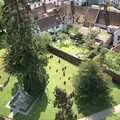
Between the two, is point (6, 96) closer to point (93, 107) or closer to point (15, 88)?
point (15, 88)

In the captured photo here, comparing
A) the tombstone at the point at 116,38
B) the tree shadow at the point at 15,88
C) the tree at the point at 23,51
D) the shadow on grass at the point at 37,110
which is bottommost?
the shadow on grass at the point at 37,110

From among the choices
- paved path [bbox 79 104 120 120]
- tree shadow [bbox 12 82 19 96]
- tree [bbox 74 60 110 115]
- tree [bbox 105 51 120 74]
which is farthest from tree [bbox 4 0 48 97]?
tree [bbox 105 51 120 74]

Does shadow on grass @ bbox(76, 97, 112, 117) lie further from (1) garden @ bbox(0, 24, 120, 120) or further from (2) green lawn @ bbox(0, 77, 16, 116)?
(2) green lawn @ bbox(0, 77, 16, 116)

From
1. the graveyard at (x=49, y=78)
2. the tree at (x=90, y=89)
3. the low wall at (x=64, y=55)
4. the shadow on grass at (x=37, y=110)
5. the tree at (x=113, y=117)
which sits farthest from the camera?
the low wall at (x=64, y=55)

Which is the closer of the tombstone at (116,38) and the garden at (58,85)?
the garden at (58,85)

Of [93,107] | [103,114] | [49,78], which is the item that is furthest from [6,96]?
[103,114]

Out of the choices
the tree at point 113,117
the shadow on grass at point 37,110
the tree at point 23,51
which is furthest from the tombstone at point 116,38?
the tree at point 113,117

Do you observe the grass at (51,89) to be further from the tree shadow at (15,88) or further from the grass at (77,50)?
the tree shadow at (15,88)
